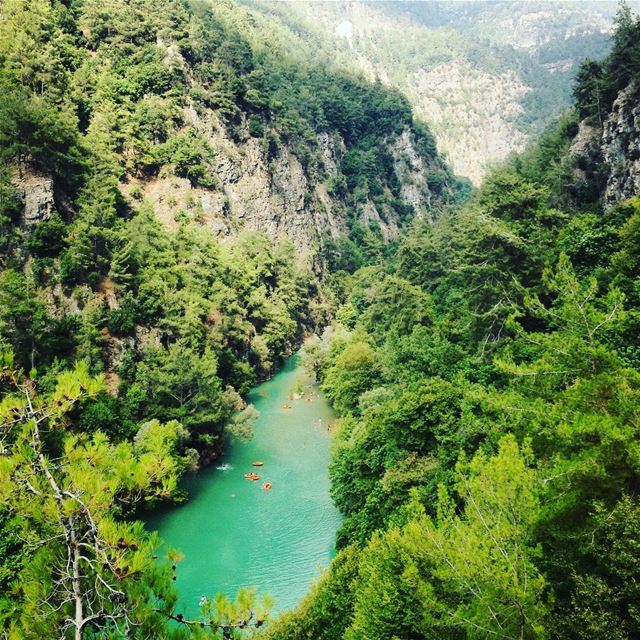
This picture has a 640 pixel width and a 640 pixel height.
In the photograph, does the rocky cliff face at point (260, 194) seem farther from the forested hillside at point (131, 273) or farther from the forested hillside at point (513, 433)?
the forested hillside at point (513, 433)

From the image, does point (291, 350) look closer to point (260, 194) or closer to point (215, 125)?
point (260, 194)

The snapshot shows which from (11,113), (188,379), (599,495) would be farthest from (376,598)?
(11,113)

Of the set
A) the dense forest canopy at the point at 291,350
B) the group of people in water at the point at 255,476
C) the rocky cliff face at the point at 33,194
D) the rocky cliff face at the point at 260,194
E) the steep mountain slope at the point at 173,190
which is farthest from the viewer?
the rocky cliff face at the point at 260,194

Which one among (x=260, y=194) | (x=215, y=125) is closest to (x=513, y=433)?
(x=260, y=194)

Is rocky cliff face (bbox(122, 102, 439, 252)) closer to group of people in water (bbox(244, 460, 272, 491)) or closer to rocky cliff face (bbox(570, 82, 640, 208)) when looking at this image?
group of people in water (bbox(244, 460, 272, 491))

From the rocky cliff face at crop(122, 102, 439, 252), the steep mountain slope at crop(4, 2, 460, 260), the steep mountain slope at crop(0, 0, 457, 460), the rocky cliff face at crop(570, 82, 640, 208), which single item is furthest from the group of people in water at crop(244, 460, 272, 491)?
the rocky cliff face at crop(122, 102, 439, 252)

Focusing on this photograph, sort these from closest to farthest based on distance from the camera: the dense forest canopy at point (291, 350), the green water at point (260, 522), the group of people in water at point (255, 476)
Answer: the dense forest canopy at point (291, 350) → the green water at point (260, 522) → the group of people in water at point (255, 476)

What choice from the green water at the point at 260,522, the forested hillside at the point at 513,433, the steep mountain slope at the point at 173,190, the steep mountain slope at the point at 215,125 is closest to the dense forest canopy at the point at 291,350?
the forested hillside at the point at 513,433
